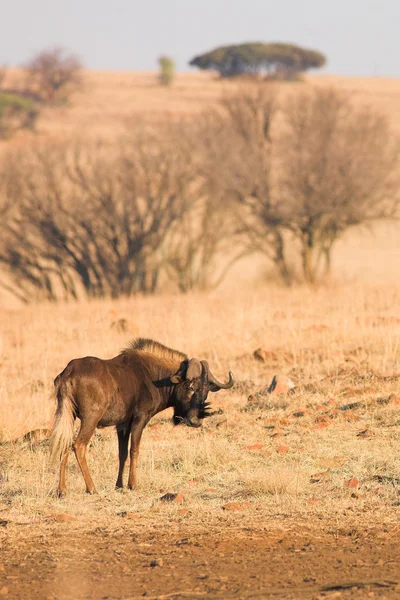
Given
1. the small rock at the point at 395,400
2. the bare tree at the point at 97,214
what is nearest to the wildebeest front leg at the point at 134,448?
the small rock at the point at 395,400

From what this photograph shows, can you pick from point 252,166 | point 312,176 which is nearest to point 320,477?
point 312,176

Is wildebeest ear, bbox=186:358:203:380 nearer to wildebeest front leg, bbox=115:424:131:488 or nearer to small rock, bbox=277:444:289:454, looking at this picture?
wildebeest front leg, bbox=115:424:131:488

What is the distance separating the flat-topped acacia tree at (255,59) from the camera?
71.9 metres

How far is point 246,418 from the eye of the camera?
33.0 ft

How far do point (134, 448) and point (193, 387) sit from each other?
70cm

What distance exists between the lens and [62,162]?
87.2 ft

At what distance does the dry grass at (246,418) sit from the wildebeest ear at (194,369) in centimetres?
80

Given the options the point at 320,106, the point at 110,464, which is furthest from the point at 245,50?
the point at 110,464

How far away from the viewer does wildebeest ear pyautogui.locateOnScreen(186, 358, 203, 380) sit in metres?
7.89

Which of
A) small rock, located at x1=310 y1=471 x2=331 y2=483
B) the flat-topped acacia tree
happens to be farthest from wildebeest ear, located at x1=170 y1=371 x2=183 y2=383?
the flat-topped acacia tree

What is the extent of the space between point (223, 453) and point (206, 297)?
14.8 m

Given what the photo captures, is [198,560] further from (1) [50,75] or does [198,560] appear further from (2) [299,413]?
(1) [50,75]

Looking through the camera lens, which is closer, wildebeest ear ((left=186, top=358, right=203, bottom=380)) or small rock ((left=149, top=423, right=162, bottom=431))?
wildebeest ear ((left=186, top=358, right=203, bottom=380))

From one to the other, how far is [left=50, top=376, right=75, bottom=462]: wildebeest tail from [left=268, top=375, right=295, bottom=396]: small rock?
3.89 meters
